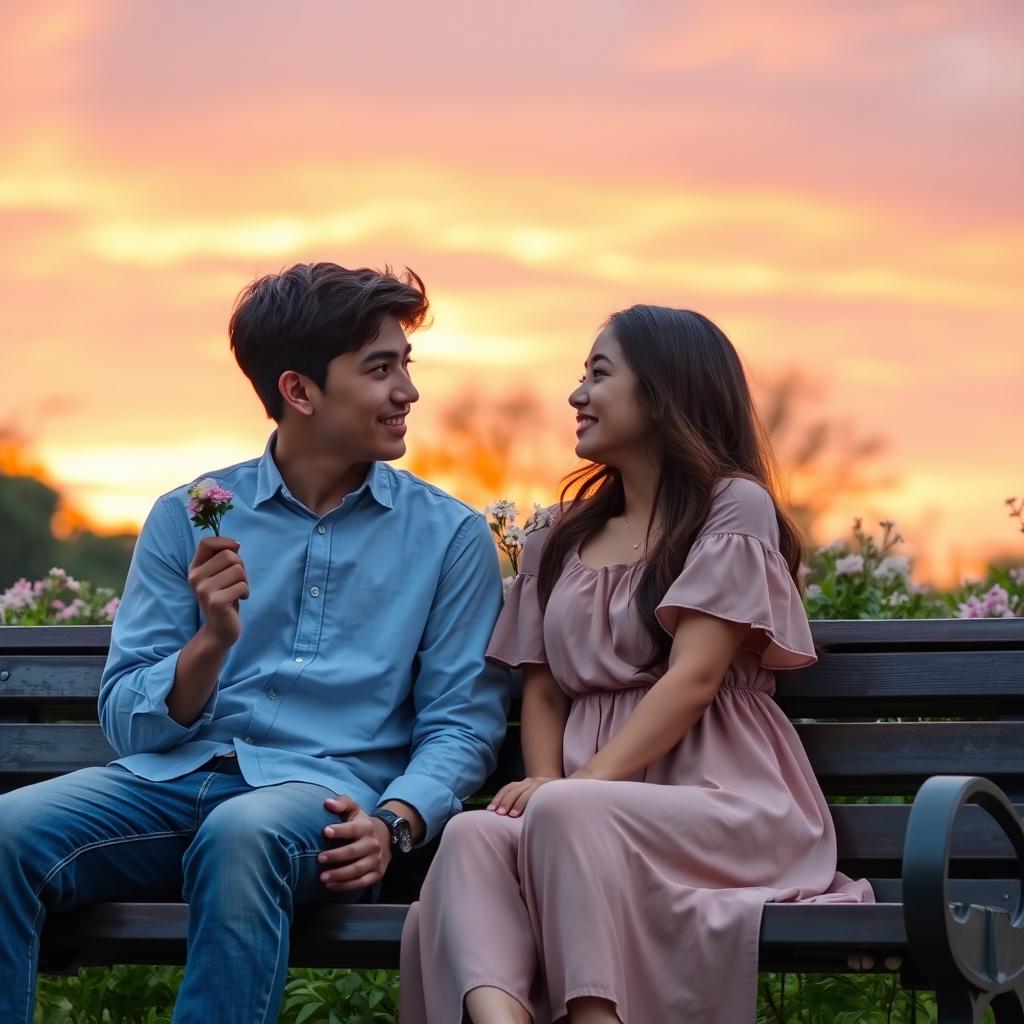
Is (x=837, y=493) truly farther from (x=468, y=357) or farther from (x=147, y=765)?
(x=147, y=765)

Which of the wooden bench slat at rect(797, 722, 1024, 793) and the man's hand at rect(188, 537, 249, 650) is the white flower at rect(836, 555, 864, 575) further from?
the man's hand at rect(188, 537, 249, 650)

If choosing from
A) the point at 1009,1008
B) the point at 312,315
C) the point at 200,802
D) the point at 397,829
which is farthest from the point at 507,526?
the point at 1009,1008

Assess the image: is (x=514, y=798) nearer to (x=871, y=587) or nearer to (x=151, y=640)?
(x=151, y=640)

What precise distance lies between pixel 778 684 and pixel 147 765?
1.42 meters

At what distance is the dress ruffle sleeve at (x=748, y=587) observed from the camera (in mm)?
3557

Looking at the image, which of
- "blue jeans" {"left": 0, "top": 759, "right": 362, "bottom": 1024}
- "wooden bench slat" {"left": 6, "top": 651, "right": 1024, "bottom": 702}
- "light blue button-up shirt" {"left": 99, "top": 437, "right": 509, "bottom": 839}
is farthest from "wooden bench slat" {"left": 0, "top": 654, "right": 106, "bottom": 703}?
"wooden bench slat" {"left": 6, "top": 651, "right": 1024, "bottom": 702}

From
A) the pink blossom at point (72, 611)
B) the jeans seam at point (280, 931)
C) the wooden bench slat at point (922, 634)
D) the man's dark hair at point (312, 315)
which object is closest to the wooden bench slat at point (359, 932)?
the jeans seam at point (280, 931)

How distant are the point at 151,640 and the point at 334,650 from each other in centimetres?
41

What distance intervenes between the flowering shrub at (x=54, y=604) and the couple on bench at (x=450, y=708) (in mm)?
1806

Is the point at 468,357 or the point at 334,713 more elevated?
the point at 468,357

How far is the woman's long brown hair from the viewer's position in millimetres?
3771

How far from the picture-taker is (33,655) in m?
4.36

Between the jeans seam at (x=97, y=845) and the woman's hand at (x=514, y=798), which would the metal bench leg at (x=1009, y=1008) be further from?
the jeans seam at (x=97, y=845)

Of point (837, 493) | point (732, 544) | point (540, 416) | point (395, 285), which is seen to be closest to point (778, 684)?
point (732, 544)
